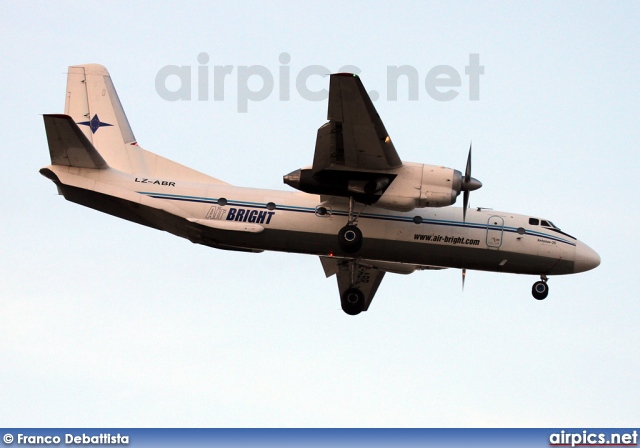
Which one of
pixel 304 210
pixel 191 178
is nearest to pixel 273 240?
pixel 304 210

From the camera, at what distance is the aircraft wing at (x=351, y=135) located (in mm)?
23641

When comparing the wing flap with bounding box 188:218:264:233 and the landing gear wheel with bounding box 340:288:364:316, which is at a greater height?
the wing flap with bounding box 188:218:264:233

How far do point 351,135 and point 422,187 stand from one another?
2.44 metres

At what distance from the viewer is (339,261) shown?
3050 cm

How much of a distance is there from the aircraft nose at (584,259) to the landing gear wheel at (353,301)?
6137mm

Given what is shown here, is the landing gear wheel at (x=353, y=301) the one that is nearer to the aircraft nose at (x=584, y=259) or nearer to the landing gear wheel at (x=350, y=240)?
the landing gear wheel at (x=350, y=240)

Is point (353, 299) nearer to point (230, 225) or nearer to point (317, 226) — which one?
point (317, 226)

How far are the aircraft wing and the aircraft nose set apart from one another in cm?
586

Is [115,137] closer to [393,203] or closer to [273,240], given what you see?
[273,240]

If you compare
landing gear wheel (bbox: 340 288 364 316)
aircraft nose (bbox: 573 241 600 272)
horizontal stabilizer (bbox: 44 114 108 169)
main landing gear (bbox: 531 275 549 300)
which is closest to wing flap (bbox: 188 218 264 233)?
horizontal stabilizer (bbox: 44 114 108 169)

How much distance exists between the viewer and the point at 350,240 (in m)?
→ 26.6

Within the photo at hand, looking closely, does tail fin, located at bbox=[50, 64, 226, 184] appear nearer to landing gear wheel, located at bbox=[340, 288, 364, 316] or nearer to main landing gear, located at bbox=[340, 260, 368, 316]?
main landing gear, located at bbox=[340, 260, 368, 316]

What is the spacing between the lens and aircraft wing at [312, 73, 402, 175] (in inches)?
931

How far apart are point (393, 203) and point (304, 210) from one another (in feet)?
8.69
